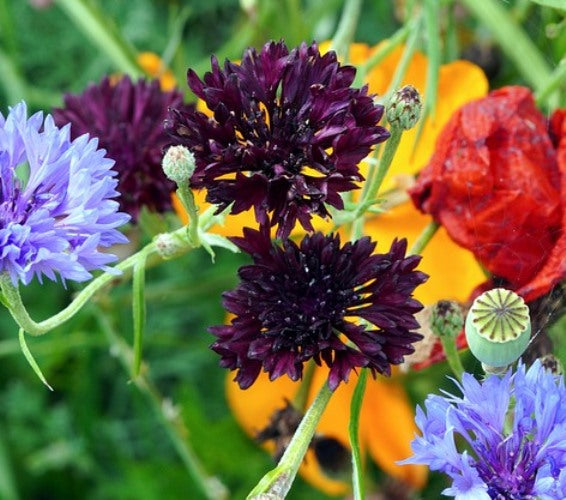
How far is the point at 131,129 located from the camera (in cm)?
45

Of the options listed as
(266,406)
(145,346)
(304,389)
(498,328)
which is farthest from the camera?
(145,346)

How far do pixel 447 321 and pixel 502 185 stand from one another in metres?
0.07

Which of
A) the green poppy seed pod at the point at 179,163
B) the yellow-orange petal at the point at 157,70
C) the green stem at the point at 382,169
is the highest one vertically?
the yellow-orange petal at the point at 157,70

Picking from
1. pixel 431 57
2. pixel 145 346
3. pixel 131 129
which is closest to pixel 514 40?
pixel 431 57

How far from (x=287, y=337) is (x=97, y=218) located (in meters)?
0.07

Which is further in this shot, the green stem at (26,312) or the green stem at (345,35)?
the green stem at (345,35)

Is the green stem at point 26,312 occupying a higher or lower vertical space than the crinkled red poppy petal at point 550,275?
higher

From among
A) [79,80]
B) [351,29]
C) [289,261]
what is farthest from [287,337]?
[79,80]

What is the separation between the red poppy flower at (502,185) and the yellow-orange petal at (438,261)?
46 millimetres

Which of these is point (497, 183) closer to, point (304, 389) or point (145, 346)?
point (304, 389)

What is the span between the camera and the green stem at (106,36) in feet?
1.86

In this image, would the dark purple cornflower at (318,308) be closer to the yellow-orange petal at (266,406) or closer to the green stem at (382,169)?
the green stem at (382,169)

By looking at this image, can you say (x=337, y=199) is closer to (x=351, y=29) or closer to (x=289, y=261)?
(x=289, y=261)

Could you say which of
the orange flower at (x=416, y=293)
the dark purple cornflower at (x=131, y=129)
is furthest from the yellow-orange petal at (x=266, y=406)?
the dark purple cornflower at (x=131, y=129)
